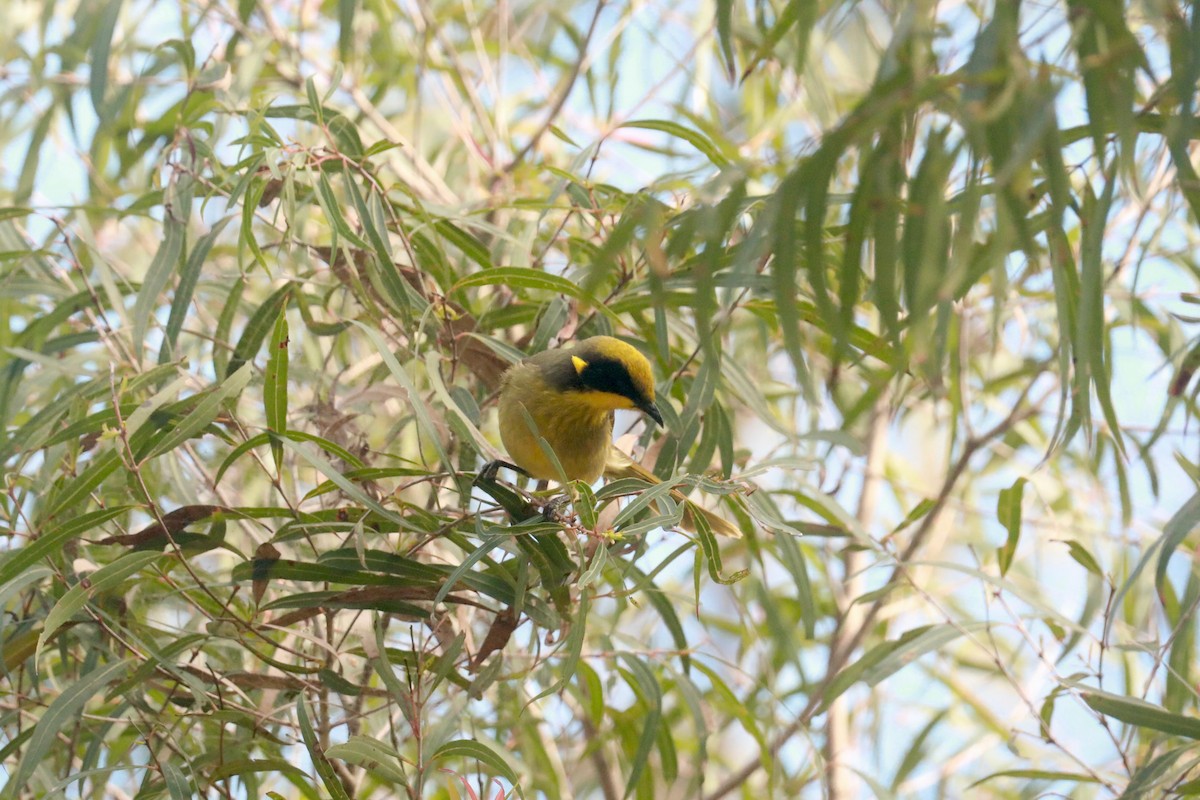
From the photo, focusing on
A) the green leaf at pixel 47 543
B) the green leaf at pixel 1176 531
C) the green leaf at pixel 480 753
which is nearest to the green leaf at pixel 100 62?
the green leaf at pixel 47 543

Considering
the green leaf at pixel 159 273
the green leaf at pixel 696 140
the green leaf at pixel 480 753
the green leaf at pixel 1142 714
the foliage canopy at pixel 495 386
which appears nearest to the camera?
the foliage canopy at pixel 495 386

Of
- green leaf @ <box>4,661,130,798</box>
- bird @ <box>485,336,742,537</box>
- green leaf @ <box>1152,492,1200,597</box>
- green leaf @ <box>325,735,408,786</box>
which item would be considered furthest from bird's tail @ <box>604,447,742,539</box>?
green leaf @ <box>4,661,130,798</box>

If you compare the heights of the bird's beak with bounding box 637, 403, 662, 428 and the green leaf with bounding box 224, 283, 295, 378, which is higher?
the green leaf with bounding box 224, 283, 295, 378

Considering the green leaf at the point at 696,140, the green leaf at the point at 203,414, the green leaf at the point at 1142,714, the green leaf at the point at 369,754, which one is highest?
the green leaf at the point at 696,140

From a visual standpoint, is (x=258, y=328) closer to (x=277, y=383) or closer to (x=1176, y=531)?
(x=277, y=383)

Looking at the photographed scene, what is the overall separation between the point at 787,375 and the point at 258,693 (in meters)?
2.69

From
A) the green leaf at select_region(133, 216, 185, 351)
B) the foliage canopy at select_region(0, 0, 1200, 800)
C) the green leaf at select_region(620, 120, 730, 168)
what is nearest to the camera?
the foliage canopy at select_region(0, 0, 1200, 800)

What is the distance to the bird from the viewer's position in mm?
2574

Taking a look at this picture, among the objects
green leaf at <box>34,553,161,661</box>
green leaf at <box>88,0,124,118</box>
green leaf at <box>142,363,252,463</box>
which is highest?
green leaf at <box>88,0,124,118</box>

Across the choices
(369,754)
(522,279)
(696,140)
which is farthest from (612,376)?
(369,754)

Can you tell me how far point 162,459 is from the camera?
2.48 m

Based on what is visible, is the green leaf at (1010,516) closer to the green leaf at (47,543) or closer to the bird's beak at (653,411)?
the bird's beak at (653,411)

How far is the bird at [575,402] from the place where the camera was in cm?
257

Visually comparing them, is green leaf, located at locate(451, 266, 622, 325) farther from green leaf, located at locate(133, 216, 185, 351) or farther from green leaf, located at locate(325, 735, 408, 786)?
green leaf, located at locate(325, 735, 408, 786)
